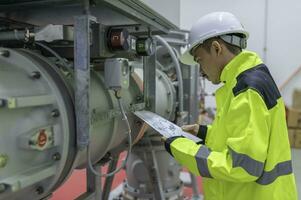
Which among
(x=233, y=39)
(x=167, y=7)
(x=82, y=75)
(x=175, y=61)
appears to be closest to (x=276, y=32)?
(x=175, y=61)

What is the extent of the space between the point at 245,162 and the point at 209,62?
0.39 m

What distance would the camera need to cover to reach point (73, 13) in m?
1.08

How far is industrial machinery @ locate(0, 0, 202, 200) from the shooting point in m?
0.74

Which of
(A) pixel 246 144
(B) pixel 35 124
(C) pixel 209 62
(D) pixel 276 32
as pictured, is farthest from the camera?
(D) pixel 276 32

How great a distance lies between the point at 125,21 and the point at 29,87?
608 mm

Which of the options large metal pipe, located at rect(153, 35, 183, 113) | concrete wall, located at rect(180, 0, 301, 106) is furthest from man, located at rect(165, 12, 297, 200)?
concrete wall, located at rect(180, 0, 301, 106)

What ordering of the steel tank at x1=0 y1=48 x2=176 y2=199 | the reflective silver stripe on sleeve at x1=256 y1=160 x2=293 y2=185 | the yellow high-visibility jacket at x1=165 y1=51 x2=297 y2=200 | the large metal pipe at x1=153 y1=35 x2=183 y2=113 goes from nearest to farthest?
the steel tank at x1=0 y1=48 x2=176 y2=199 < the yellow high-visibility jacket at x1=165 y1=51 x2=297 y2=200 < the reflective silver stripe on sleeve at x1=256 y1=160 x2=293 y2=185 < the large metal pipe at x1=153 y1=35 x2=183 y2=113

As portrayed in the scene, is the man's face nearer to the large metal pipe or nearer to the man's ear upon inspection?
the man's ear

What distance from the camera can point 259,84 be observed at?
958mm

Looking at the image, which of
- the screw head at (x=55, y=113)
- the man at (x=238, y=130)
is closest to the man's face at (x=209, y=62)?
the man at (x=238, y=130)

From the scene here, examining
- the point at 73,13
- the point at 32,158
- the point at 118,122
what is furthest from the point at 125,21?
the point at 32,158

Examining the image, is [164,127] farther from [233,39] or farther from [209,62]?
[233,39]

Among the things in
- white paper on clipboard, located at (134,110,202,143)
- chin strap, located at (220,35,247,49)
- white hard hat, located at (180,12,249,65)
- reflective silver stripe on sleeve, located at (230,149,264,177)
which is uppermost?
white hard hat, located at (180,12,249,65)

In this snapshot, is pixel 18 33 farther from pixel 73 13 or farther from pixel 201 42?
pixel 201 42
